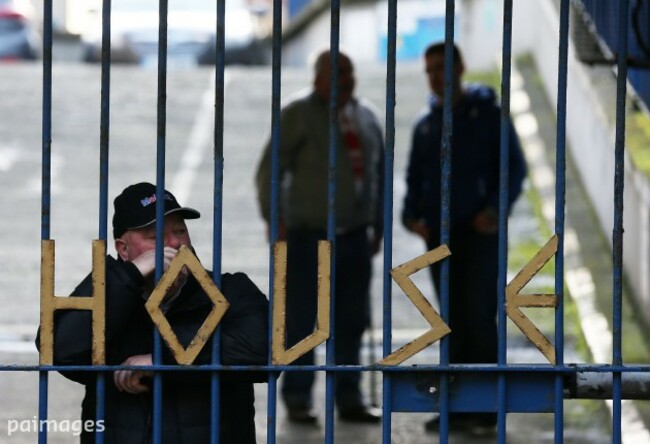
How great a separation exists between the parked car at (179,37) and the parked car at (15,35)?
0.96 m

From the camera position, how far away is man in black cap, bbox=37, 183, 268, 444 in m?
4.45

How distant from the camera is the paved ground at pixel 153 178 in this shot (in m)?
8.22

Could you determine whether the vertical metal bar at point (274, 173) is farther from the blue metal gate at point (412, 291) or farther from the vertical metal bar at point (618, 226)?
the vertical metal bar at point (618, 226)

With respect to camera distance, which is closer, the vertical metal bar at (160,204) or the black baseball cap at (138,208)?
the vertical metal bar at (160,204)

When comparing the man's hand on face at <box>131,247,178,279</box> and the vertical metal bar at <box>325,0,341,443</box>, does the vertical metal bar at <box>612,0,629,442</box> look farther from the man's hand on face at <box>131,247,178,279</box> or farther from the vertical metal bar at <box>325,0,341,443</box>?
the man's hand on face at <box>131,247,178,279</box>

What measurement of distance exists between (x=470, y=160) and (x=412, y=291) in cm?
354

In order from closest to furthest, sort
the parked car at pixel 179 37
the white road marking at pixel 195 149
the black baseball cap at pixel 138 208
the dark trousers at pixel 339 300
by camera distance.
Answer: the black baseball cap at pixel 138 208 < the dark trousers at pixel 339 300 < the white road marking at pixel 195 149 < the parked car at pixel 179 37

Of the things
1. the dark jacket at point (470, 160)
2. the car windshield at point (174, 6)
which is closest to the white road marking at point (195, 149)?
the dark jacket at point (470, 160)

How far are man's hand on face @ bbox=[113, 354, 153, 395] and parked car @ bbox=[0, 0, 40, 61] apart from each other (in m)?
17.5

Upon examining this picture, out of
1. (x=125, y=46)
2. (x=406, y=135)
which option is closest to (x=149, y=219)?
(x=406, y=135)

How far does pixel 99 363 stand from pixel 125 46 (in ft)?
63.6

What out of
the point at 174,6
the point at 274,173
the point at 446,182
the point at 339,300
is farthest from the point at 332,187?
the point at 174,6

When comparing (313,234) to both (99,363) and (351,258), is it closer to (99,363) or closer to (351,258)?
(351,258)

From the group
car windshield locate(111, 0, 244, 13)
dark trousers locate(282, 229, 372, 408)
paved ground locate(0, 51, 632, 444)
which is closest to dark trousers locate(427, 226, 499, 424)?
paved ground locate(0, 51, 632, 444)
